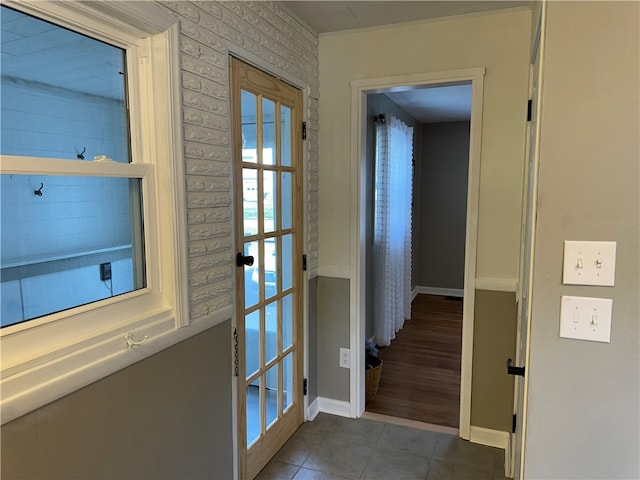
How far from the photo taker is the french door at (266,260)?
79.7 inches

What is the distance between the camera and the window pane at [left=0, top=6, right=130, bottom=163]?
3.69ft

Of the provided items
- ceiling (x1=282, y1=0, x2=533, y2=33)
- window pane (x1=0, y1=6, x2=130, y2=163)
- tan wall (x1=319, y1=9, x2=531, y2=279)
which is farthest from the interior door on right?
window pane (x1=0, y1=6, x2=130, y2=163)

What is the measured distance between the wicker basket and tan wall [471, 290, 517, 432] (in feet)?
2.28

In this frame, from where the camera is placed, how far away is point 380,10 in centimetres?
231

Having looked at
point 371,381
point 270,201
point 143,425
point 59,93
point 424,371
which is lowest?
point 424,371

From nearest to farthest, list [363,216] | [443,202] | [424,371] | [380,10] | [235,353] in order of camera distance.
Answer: [235,353] < [380,10] < [363,216] < [424,371] < [443,202]

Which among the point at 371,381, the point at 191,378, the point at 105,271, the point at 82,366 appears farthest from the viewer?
the point at 371,381

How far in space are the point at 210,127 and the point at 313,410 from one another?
1.93m

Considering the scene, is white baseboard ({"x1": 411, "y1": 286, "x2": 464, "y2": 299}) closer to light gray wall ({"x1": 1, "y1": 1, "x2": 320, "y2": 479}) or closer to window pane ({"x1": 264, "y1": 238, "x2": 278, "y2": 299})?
window pane ({"x1": 264, "y1": 238, "x2": 278, "y2": 299})

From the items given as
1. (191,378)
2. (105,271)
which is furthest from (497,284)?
(105,271)

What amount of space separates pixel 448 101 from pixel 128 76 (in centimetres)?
353

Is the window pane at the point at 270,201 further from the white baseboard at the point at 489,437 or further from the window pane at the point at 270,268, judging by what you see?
the white baseboard at the point at 489,437

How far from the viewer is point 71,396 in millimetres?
1218

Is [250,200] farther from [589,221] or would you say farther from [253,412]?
[589,221]
